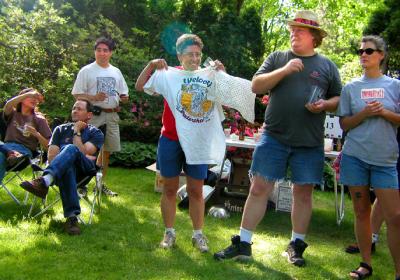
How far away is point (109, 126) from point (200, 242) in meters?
2.22

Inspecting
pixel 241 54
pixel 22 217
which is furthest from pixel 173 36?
pixel 22 217

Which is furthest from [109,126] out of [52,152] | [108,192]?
[52,152]

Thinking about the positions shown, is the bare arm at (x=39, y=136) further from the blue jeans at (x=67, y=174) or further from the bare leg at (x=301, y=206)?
the bare leg at (x=301, y=206)

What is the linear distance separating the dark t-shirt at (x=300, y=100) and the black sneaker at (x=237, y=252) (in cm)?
81

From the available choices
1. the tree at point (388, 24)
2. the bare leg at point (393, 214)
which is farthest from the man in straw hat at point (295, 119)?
the tree at point (388, 24)

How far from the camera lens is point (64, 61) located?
Result: 8586 mm

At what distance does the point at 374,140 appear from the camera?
315cm

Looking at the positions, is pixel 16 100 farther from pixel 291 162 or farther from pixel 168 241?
pixel 291 162

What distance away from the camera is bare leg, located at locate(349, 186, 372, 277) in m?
3.25

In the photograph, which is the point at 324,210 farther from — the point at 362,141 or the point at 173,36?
the point at 173,36

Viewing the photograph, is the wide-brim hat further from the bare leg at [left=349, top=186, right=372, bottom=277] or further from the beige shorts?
the beige shorts

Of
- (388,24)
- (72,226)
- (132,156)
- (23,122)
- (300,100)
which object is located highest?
(388,24)

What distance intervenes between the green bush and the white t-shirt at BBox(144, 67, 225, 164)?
14.3 feet

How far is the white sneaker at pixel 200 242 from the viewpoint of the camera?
12.3ft
